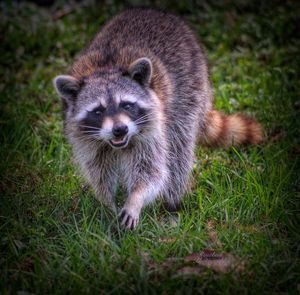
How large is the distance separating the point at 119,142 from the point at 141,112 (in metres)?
0.31

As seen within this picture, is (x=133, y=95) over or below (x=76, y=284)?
over

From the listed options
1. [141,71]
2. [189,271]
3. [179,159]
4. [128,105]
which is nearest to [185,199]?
[179,159]

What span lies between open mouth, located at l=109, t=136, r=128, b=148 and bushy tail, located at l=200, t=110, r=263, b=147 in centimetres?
116

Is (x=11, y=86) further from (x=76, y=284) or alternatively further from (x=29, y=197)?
(x=76, y=284)

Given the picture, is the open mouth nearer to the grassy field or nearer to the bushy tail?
the grassy field

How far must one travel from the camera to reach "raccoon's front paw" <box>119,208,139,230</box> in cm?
370

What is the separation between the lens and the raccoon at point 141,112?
3.83m

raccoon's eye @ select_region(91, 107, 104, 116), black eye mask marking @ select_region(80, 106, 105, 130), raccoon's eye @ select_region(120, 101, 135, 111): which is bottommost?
black eye mask marking @ select_region(80, 106, 105, 130)

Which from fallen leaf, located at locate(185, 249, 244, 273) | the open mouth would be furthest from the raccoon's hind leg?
fallen leaf, located at locate(185, 249, 244, 273)

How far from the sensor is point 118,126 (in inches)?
142

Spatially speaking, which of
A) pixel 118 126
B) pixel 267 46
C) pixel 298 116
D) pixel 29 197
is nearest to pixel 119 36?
pixel 118 126

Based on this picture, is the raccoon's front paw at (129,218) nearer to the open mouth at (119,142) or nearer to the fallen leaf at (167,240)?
the fallen leaf at (167,240)

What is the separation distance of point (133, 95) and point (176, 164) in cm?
73

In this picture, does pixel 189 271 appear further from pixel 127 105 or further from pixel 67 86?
pixel 67 86
